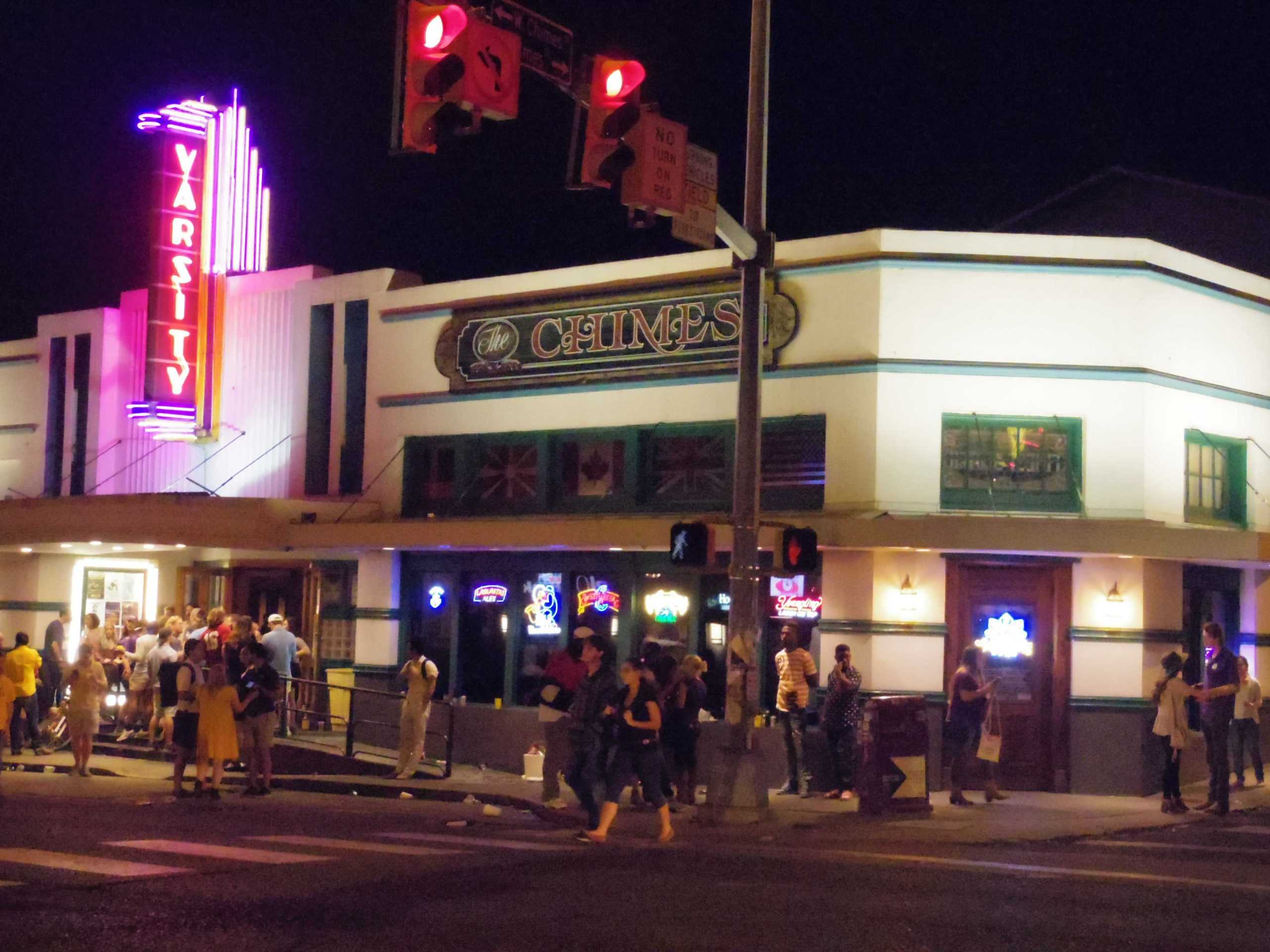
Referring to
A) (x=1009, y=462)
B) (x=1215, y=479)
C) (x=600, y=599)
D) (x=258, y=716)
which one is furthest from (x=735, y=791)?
(x=1215, y=479)

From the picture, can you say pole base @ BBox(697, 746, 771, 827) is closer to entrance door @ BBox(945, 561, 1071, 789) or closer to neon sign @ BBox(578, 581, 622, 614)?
entrance door @ BBox(945, 561, 1071, 789)

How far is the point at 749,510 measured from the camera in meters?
15.3

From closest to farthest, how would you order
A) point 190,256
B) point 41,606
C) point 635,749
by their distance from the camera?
point 635,749
point 190,256
point 41,606

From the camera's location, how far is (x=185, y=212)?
24109mm

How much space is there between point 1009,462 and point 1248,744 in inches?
185

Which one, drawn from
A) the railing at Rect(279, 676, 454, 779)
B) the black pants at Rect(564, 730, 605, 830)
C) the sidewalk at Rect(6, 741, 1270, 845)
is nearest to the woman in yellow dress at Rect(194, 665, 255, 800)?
the sidewalk at Rect(6, 741, 1270, 845)

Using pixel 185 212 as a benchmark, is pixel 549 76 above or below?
below

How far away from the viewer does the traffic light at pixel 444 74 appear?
31.5 ft

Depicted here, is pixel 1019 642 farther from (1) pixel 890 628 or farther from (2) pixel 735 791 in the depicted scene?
(2) pixel 735 791

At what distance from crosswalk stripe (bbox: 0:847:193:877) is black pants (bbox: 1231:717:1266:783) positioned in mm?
12784

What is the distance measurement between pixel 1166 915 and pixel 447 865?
4965 mm

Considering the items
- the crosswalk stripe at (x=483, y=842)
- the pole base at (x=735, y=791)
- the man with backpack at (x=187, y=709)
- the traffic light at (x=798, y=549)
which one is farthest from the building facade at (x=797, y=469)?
the man with backpack at (x=187, y=709)

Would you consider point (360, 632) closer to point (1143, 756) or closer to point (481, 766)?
point (481, 766)

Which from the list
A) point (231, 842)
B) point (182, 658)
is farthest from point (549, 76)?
point (182, 658)
